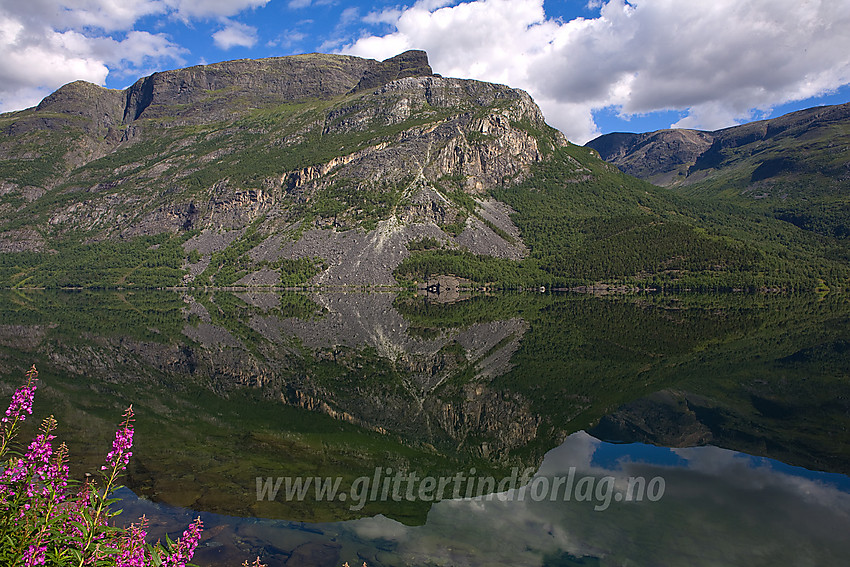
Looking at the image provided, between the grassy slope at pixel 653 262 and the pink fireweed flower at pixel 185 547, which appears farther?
the grassy slope at pixel 653 262

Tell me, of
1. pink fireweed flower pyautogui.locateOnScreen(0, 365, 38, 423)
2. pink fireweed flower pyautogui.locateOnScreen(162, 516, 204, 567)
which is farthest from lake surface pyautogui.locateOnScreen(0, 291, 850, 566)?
pink fireweed flower pyautogui.locateOnScreen(0, 365, 38, 423)

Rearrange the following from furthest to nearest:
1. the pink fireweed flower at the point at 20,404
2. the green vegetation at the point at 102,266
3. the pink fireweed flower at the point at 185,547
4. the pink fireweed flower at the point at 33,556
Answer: the green vegetation at the point at 102,266
the pink fireweed flower at the point at 185,547
the pink fireweed flower at the point at 20,404
the pink fireweed flower at the point at 33,556

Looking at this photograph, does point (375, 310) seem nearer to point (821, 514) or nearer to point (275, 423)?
point (275, 423)

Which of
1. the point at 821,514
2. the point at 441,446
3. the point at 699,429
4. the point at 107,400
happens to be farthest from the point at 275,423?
the point at 821,514

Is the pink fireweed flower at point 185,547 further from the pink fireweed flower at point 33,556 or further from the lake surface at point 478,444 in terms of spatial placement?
the lake surface at point 478,444

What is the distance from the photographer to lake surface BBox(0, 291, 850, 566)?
14.3 m

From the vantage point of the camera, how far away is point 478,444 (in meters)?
22.2

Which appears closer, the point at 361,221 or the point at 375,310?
the point at 375,310

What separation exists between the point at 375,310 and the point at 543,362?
1970 inches

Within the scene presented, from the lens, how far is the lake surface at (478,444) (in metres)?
14.3

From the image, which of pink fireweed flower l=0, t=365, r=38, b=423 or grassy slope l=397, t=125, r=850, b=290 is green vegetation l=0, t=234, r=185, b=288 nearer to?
grassy slope l=397, t=125, r=850, b=290

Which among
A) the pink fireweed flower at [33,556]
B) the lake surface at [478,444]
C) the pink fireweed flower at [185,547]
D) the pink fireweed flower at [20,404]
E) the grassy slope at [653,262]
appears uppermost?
the grassy slope at [653,262]

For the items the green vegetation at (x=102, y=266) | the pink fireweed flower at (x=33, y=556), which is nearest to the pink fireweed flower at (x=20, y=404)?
the pink fireweed flower at (x=33, y=556)

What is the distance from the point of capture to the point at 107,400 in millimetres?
29172
